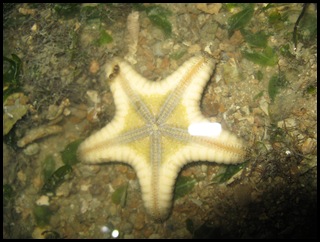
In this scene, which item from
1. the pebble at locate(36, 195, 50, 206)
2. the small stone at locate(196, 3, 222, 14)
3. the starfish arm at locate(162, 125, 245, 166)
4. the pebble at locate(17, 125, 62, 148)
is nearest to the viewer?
the starfish arm at locate(162, 125, 245, 166)

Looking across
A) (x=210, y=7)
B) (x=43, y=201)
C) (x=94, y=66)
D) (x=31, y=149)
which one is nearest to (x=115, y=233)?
(x=43, y=201)

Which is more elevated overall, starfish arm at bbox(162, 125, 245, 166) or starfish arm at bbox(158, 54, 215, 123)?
starfish arm at bbox(158, 54, 215, 123)

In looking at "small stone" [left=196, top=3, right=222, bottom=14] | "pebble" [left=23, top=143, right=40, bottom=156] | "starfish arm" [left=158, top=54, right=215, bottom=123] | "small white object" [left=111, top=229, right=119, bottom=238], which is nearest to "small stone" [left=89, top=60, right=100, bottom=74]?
"starfish arm" [left=158, top=54, right=215, bottom=123]

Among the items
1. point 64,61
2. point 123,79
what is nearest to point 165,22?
point 123,79

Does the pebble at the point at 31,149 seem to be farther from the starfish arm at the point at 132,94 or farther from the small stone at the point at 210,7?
the small stone at the point at 210,7

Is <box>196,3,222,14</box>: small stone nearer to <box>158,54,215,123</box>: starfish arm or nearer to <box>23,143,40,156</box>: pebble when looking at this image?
<box>158,54,215,123</box>: starfish arm

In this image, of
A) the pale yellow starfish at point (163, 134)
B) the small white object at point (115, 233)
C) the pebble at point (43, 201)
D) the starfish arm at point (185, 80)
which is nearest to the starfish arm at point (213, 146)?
the pale yellow starfish at point (163, 134)

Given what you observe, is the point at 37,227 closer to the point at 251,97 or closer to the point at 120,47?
the point at 120,47

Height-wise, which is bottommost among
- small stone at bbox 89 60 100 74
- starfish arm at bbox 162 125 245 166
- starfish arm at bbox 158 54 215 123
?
starfish arm at bbox 162 125 245 166

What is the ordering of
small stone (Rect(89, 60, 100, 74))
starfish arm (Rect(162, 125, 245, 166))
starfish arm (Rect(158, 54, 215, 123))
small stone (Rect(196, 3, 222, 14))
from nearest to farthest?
starfish arm (Rect(162, 125, 245, 166)), starfish arm (Rect(158, 54, 215, 123)), small stone (Rect(196, 3, 222, 14)), small stone (Rect(89, 60, 100, 74))
